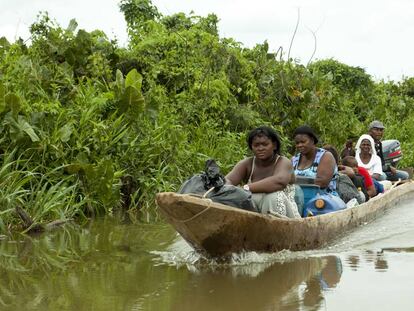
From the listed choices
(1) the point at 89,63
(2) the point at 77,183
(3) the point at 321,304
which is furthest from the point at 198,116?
(3) the point at 321,304

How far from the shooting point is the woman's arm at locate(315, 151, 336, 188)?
7.57 m

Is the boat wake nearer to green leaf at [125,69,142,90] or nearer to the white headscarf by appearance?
the white headscarf

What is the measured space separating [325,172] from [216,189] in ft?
6.50

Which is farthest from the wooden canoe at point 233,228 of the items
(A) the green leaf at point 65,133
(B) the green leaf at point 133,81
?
(B) the green leaf at point 133,81

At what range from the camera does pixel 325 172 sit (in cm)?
759

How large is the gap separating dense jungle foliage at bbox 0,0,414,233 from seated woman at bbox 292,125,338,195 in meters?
2.28

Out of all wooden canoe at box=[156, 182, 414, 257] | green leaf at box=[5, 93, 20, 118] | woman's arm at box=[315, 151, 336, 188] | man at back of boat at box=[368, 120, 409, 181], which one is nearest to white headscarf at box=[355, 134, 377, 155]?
man at back of boat at box=[368, 120, 409, 181]

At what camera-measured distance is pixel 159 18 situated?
15859mm

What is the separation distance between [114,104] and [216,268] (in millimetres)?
4212

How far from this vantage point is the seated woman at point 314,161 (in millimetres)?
7590

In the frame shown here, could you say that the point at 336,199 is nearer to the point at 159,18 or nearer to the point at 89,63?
the point at 89,63

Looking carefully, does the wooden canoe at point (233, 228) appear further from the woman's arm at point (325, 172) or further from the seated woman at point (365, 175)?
the seated woman at point (365, 175)

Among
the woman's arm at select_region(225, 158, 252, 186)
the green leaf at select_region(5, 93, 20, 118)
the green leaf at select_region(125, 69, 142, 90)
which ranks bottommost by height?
the woman's arm at select_region(225, 158, 252, 186)

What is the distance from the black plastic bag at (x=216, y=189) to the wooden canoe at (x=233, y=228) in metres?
0.23
